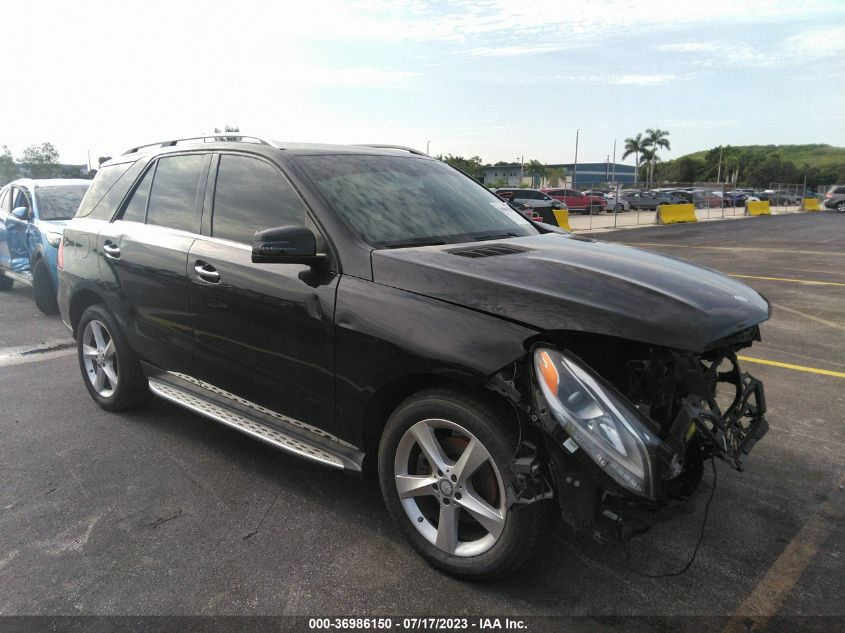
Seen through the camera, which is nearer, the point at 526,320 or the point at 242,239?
the point at 526,320

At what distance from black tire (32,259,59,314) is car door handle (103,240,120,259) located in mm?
4472

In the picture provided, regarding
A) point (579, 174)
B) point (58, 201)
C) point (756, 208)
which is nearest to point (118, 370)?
point (58, 201)

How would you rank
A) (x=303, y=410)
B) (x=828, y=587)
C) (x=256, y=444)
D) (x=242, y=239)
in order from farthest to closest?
1. (x=256, y=444)
2. (x=242, y=239)
3. (x=303, y=410)
4. (x=828, y=587)

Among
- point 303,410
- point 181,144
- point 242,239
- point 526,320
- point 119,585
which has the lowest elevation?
point 119,585

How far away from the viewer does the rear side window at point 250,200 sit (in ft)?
10.3

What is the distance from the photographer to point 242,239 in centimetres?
333

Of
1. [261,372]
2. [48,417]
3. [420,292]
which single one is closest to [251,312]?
[261,372]

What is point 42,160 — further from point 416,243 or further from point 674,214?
point 416,243

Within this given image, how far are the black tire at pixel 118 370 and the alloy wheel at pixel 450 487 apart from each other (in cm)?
248

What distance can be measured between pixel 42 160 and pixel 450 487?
235ft

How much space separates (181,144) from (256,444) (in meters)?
2.05

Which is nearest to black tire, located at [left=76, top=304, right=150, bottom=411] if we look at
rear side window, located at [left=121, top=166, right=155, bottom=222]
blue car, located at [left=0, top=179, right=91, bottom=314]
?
rear side window, located at [left=121, top=166, right=155, bottom=222]

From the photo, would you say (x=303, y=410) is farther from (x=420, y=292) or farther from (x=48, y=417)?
(x=48, y=417)

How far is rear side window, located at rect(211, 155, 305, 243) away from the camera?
10.3 ft
